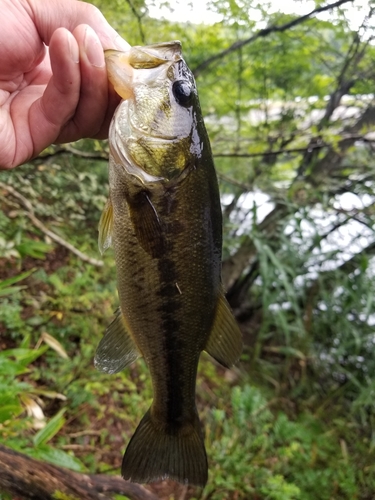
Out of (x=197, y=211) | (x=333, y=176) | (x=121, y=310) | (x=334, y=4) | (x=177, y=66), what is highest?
(x=334, y=4)

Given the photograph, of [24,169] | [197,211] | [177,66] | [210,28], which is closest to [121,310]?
[197,211]

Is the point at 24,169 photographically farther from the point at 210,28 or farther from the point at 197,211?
the point at 197,211

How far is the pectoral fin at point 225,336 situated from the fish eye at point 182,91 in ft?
2.37

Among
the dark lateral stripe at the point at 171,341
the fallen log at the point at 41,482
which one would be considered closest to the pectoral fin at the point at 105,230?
the dark lateral stripe at the point at 171,341

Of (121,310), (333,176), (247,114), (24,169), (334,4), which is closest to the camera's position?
(121,310)

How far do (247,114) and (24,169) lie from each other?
3.16 m

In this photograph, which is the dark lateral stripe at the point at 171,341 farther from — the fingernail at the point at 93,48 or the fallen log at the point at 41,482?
the fingernail at the point at 93,48

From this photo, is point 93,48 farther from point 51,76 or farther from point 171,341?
point 171,341

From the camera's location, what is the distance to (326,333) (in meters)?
4.79

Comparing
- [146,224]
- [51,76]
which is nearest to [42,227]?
[51,76]

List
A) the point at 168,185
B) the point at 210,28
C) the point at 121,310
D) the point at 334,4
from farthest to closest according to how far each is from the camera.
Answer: the point at 210,28 < the point at 334,4 < the point at 121,310 < the point at 168,185

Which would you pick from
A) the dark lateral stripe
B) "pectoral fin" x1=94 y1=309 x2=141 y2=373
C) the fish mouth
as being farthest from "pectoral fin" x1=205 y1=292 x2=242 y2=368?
the fish mouth

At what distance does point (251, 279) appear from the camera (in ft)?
17.1

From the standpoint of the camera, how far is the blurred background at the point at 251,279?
9.61 ft
